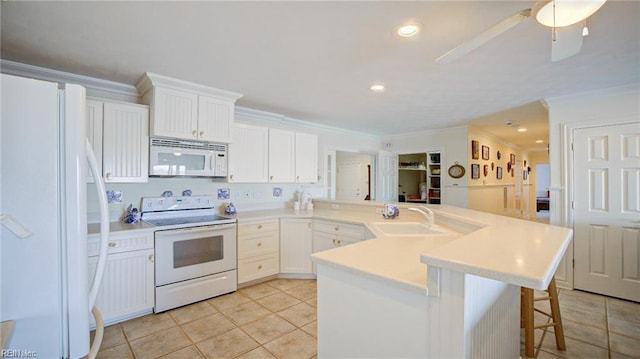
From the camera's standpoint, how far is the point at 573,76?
8.75ft

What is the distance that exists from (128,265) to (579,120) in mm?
4896

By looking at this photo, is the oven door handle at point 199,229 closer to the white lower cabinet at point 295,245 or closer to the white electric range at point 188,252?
the white electric range at point 188,252

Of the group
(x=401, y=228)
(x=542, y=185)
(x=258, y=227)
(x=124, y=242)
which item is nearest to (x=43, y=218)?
(x=124, y=242)

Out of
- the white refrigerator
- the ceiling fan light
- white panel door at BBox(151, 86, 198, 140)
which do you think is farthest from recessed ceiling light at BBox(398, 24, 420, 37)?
Result: white panel door at BBox(151, 86, 198, 140)

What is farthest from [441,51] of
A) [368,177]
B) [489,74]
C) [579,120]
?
[368,177]

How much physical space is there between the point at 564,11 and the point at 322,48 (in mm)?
1365

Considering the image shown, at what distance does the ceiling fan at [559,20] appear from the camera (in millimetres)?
1202

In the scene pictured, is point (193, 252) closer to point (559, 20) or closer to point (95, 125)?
point (95, 125)

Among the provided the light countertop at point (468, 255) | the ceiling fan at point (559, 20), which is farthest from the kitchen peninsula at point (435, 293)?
the ceiling fan at point (559, 20)

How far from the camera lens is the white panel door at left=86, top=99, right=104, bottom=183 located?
2.52m

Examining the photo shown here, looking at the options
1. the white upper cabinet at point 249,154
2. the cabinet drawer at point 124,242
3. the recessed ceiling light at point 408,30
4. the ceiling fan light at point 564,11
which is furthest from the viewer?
the white upper cabinet at point 249,154

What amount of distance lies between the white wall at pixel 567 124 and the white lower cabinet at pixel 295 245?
298 centimetres

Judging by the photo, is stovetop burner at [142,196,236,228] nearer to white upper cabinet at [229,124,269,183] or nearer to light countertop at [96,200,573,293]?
white upper cabinet at [229,124,269,183]

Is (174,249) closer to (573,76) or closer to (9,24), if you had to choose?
(9,24)
